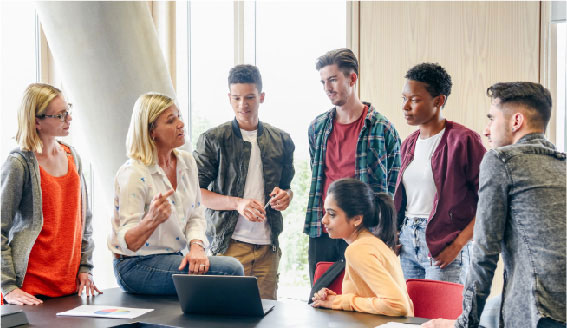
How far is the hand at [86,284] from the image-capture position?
2568 mm

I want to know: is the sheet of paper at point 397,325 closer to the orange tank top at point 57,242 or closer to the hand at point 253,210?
the hand at point 253,210

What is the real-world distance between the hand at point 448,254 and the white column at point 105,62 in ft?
Result: 8.00

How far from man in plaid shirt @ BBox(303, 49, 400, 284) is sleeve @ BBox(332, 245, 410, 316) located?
76 cm

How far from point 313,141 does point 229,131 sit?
0.49 metres

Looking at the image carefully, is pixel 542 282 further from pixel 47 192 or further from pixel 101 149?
pixel 101 149

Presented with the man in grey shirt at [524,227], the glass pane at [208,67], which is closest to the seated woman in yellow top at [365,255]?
the man in grey shirt at [524,227]

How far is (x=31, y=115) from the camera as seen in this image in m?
2.47

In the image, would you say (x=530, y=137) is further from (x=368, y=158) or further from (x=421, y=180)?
(x=368, y=158)

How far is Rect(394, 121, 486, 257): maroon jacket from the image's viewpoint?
2.73 meters

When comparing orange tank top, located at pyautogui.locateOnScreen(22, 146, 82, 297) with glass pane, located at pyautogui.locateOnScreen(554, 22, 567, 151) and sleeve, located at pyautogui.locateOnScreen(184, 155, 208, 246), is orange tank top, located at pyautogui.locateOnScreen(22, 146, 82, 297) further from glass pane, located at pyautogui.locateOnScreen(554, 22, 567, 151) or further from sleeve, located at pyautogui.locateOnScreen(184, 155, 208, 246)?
glass pane, located at pyautogui.locateOnScreen(554, 22, 567, 151)

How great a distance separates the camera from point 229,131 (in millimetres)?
3262

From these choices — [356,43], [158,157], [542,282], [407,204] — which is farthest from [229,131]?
[542,282]

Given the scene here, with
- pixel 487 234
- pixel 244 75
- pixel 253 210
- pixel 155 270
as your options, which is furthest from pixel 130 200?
pixel 487 234

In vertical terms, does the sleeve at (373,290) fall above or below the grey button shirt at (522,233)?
below
